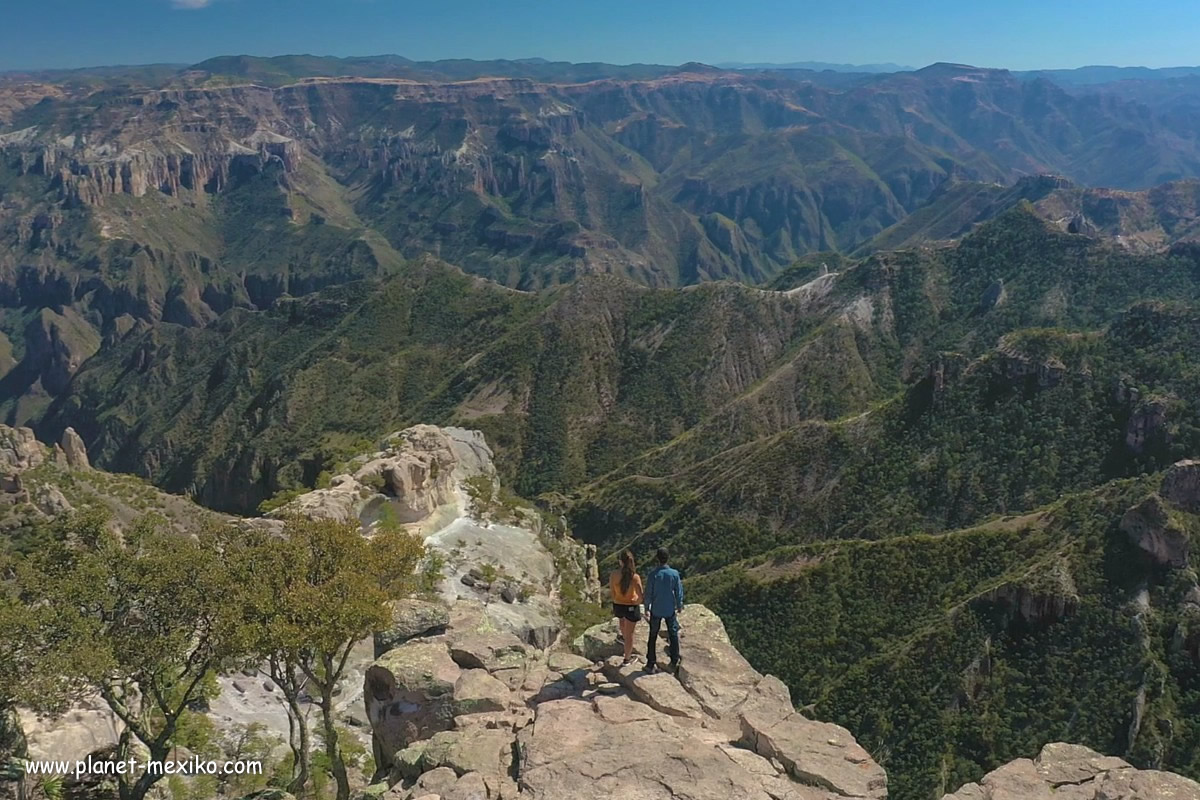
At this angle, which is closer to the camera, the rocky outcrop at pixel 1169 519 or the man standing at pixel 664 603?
the man standing at pixel 664 603

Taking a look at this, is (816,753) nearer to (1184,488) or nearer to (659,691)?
(659,691)

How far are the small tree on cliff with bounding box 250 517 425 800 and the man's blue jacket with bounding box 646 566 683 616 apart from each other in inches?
370

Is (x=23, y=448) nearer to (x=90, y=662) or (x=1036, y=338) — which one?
(x=90, y=662)

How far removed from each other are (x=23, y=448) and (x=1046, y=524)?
105923mm

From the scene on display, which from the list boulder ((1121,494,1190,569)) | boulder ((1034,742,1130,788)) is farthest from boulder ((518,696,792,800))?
boulder ((1121,494,1190,569))

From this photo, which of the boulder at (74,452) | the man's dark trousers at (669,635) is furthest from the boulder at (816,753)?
the boulder at (74,452)

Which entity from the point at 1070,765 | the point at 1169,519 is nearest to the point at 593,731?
the point at 1070,765

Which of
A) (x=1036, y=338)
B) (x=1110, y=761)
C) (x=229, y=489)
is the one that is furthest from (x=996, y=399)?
(x=229, y=489)

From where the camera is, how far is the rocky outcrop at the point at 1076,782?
81.1 ft

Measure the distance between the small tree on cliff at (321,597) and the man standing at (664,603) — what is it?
9237 mm

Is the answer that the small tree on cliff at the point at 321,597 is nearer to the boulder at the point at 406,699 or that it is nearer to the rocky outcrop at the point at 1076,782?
the boulder at the point at 406,699

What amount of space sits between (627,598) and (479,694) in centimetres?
592

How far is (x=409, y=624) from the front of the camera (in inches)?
1391

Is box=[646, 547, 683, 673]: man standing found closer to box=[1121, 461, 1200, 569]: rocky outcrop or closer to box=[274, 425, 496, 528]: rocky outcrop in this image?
box=[274, 425, 496, 528]: rocky outcrop
